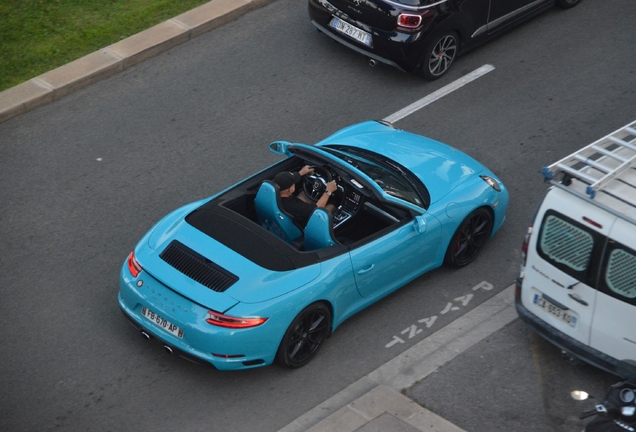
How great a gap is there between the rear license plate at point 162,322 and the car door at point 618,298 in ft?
10.9

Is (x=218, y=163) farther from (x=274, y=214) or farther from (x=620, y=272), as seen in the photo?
(x=620, y=272)

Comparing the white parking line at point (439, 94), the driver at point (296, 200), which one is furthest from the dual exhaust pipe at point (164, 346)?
the white parking line at point (439, 94)

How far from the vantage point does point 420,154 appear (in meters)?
9.12

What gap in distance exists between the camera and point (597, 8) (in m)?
13.1

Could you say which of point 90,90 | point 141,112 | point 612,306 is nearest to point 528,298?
point 612,306

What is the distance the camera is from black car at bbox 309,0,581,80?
36.8 feet

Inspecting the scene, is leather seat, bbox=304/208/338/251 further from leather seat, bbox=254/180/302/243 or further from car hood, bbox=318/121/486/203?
car hood, bbox=318/121/486/203

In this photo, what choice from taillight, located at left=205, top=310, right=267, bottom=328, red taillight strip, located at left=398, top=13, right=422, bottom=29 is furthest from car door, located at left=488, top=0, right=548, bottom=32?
taillight, located at left=205, top=310, right=267, bottom=328

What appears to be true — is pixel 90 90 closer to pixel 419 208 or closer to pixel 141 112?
pixel 141 112

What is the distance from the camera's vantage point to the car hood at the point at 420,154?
28.6 ft

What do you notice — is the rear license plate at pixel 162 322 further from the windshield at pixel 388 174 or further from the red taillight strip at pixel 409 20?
the red taillight strip at pixel 409 20

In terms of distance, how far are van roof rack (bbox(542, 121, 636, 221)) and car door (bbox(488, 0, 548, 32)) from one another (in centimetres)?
494

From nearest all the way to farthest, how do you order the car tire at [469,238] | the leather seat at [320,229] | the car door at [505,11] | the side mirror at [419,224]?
1. the leather seat at [320,229]
2. the side mirror at [419,224]
3. the car tire at [469,238]
4. the car door at [505,11]

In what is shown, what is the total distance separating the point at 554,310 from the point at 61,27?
27.2 feet
